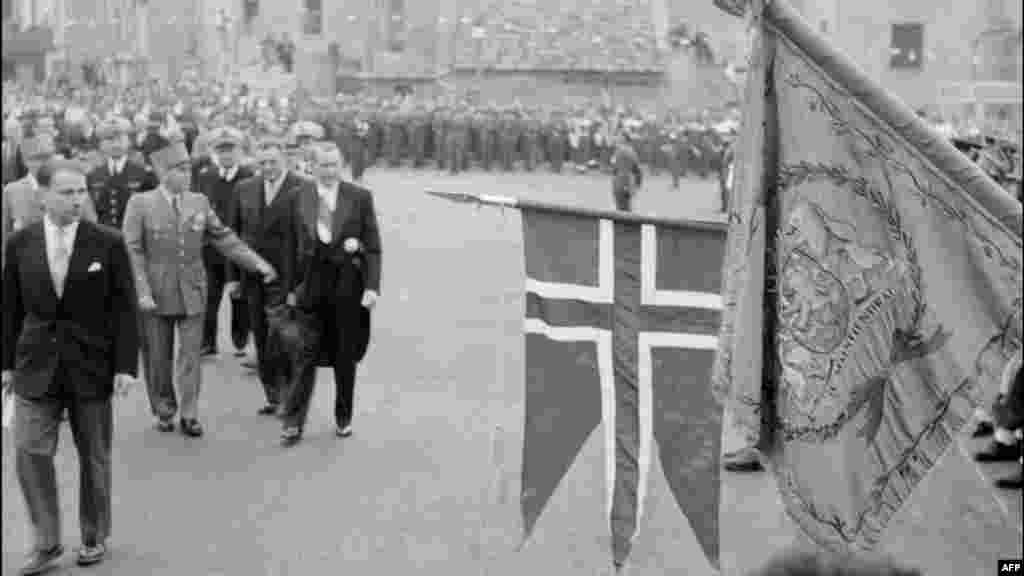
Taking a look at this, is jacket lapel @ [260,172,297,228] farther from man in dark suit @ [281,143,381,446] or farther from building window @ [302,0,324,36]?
building window @ [302,0,324,36]

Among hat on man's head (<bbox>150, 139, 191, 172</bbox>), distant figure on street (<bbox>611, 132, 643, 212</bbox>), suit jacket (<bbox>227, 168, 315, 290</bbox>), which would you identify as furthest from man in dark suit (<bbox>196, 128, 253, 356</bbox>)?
distant figure on street (<bbox>611, 132, 643, 212</bbox>)

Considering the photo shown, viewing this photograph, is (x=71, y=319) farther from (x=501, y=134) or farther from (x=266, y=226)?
(x=501, y=134)

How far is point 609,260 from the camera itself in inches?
221

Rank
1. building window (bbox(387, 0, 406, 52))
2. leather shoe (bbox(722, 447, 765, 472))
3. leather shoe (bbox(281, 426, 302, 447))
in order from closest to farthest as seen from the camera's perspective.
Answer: leather shoe (bbox(722, 447, 765, 472))
leather shoe (bbox(281, 426, 302, 447))
building window (bbox(387, 0, 406, 52))

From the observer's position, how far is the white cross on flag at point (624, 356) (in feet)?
18.3

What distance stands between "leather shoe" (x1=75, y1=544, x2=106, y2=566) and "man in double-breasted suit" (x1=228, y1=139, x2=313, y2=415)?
11.4ft

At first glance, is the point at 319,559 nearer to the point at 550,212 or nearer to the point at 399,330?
the point at 550,212

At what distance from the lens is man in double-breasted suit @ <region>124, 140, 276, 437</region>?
31.8 feet

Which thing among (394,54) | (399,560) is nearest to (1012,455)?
(399,560)

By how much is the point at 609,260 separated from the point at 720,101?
147ft

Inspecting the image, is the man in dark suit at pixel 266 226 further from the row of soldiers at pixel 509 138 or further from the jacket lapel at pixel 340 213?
the row of soldiers at pixel 509 138

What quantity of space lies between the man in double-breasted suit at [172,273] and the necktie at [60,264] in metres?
2.62

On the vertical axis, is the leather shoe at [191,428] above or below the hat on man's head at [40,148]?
below

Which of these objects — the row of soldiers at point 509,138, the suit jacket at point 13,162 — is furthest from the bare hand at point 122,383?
the row of soldiers at point 509,138
